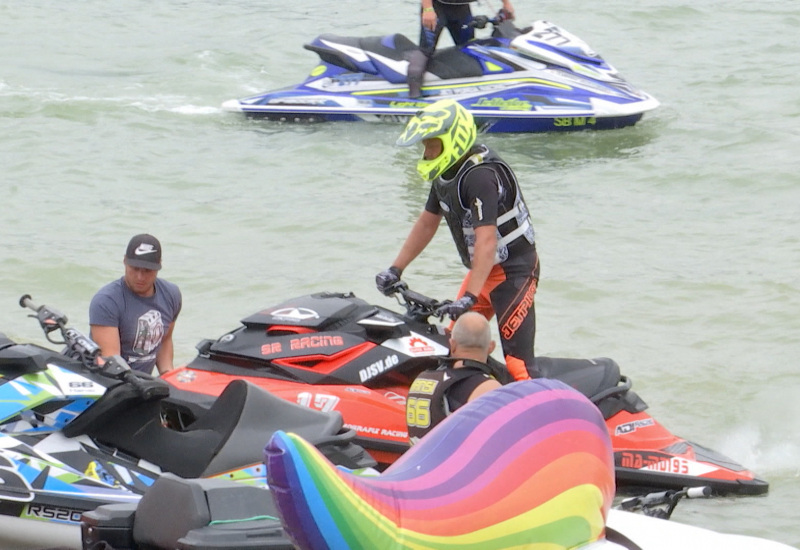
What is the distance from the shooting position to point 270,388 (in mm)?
5762

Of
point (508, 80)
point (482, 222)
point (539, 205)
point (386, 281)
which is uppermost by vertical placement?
point (482, 222)

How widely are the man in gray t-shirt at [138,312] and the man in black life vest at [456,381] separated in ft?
4.78

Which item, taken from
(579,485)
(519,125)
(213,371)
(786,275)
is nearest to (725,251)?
(786,275)

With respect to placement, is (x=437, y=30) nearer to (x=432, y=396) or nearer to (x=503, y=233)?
(x=503, y=233)

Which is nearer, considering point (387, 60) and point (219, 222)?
point (219, 222)

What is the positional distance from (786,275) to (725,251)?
0.69m

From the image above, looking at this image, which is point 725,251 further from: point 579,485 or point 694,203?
point 579,485

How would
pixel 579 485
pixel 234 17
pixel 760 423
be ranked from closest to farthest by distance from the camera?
pixel 579 485 → pixel 760 423 → pixel 234 17

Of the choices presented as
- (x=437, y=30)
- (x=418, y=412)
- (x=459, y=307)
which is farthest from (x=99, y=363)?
(x=437, y=30)

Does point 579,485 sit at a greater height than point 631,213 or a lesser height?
greater

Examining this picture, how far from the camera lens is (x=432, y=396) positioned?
5.15 m

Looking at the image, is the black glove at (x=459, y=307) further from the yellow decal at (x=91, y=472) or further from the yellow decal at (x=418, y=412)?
the yellow decal at (x=91, y=472)

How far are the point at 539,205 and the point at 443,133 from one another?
224 inches

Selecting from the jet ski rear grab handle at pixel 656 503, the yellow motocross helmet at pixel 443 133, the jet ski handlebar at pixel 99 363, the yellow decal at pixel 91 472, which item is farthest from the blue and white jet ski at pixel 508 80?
the yellow decal at pixel 91 472
